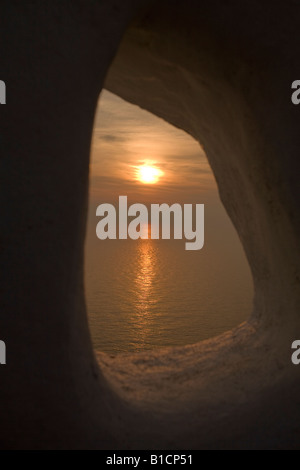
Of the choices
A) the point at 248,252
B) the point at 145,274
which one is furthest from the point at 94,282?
the point at 248,252

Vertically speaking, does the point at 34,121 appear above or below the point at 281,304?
above

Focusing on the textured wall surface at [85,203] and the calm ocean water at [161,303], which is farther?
the calm ocean water at [161,303]

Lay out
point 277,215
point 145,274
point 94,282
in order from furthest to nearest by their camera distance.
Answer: point 145,274 → point 94,282 → point 277,215

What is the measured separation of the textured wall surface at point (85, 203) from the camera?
69.2 inches

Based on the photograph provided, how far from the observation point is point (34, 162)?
176 centimetres

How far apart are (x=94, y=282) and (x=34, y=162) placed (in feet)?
206

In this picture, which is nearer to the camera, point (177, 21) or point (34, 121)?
point (34, 121)

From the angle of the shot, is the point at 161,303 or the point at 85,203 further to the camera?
the point at 161,303

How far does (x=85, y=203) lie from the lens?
6.36ft

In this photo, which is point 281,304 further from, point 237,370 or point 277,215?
point 277,215

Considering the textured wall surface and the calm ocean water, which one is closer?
the textured wall surface

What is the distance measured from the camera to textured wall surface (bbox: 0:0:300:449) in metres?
1.76
